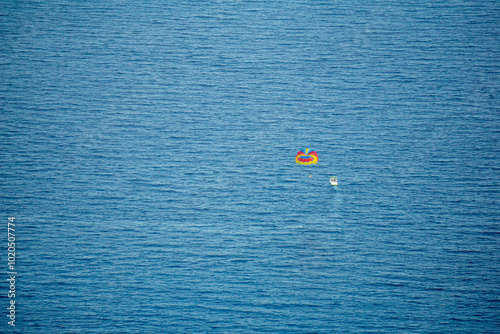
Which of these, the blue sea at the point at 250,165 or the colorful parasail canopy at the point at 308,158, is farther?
the colorful parasail canopy at the point at 308,158

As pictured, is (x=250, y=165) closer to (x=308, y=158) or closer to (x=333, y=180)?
(x=308, y=158)

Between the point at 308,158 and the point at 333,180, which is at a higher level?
the point at 308,158

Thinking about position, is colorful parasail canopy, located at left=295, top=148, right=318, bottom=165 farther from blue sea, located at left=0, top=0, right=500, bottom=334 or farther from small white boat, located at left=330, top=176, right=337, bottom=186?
small white boat, located at left=330, top=176, right=337, bottom=186

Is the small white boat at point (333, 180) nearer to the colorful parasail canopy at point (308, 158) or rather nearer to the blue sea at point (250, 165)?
the blue sea at point (250, 165)

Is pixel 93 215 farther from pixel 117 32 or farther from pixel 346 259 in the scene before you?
pixel 346 259

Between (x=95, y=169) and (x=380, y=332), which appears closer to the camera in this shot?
(x=380, y=332)

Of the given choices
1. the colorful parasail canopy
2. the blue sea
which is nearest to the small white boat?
the blue sea

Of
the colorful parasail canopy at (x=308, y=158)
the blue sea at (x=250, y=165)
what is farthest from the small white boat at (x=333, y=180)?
the colorful parasail canopy at (x=308, y=158)

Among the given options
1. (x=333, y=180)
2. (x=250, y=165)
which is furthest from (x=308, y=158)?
(x=250, y=165)

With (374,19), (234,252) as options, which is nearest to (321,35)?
(374,19)
